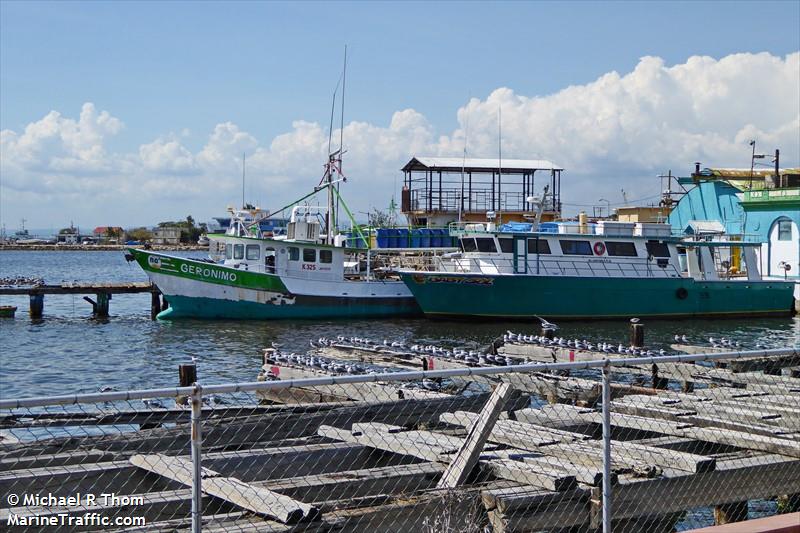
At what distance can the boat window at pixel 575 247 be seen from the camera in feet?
118

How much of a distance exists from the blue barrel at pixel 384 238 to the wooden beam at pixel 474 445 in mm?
42149

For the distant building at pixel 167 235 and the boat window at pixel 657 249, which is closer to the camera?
the boat window at pixel 657 249

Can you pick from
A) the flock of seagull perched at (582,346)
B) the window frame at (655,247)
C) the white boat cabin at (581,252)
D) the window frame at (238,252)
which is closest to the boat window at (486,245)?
the white boat cabin at (581,252)

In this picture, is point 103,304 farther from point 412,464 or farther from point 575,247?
point 412,464

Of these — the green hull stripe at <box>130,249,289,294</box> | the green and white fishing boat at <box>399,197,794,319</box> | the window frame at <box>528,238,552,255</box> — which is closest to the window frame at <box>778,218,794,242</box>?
the green and white fishing boat at <box>399,197,794,319</box>

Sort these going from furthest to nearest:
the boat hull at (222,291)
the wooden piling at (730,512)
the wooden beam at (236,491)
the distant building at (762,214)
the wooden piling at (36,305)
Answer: the distant building at (762,214) < the wooden piling at (36,305) < the boat hull at (222,291) < the wooden piling at (730,512) < the wooden beam at (236,491)

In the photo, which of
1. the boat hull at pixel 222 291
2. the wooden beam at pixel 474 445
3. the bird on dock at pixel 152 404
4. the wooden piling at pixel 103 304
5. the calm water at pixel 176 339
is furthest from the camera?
the wooden piling at pixel 103 304

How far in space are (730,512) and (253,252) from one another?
2865cm

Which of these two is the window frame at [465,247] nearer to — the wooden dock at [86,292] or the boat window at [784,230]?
the wooden dock at [86,292]

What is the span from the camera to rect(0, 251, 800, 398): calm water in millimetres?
23422

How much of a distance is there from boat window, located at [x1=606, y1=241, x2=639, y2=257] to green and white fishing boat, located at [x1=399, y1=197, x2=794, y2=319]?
0.04 m

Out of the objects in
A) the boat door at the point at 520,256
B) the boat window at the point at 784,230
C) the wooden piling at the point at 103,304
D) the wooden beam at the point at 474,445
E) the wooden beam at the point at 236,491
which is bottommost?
the wooden piling at the point at 103,304

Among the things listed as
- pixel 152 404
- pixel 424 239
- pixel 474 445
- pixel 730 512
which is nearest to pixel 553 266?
pixel 424 239

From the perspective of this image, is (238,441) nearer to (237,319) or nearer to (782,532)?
(782,532)
